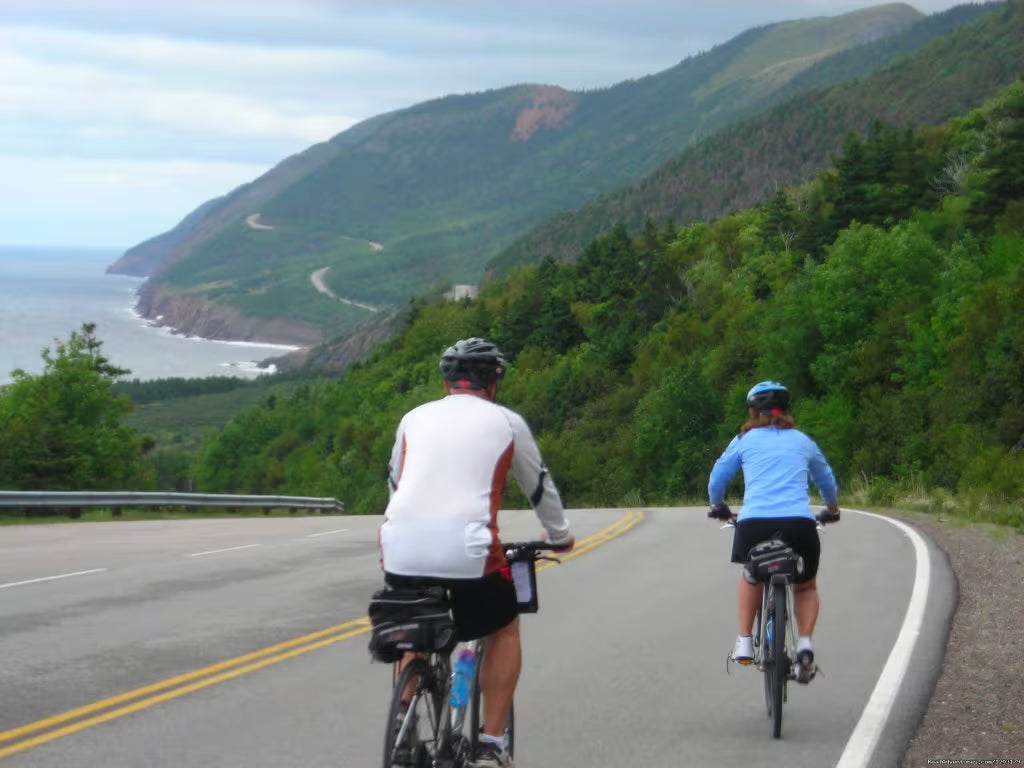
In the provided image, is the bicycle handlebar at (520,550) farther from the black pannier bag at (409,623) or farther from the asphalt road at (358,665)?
the asphalt road at (358,665)

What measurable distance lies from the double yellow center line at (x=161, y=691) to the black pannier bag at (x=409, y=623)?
8.25 ft

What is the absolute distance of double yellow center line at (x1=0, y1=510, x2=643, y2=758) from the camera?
6945 mm

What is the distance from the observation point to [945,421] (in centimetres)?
6238

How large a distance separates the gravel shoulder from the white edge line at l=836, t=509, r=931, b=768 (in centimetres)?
21

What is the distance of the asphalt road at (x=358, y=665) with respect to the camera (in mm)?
6953

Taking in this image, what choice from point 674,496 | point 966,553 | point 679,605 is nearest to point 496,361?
point 679,605

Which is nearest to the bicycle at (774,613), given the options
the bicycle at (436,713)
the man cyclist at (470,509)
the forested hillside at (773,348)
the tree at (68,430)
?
the bicycle at (436,713)

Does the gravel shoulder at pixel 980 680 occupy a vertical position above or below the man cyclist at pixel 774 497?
below

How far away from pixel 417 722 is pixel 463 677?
0.35m

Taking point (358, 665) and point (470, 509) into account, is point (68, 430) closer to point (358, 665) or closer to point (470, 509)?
point (358, 665)

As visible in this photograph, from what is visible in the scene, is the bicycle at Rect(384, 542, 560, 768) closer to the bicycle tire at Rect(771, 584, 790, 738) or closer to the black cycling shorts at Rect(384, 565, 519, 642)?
the black cycling shorts at Rect(384, 565, 519, 642)

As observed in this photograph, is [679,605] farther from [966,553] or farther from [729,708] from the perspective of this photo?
[966,553]

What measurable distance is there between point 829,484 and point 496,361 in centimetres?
333

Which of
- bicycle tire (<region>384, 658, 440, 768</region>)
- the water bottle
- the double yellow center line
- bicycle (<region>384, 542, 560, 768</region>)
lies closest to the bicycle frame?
bicycle (<region>384, 542, 560, 768</region>)
